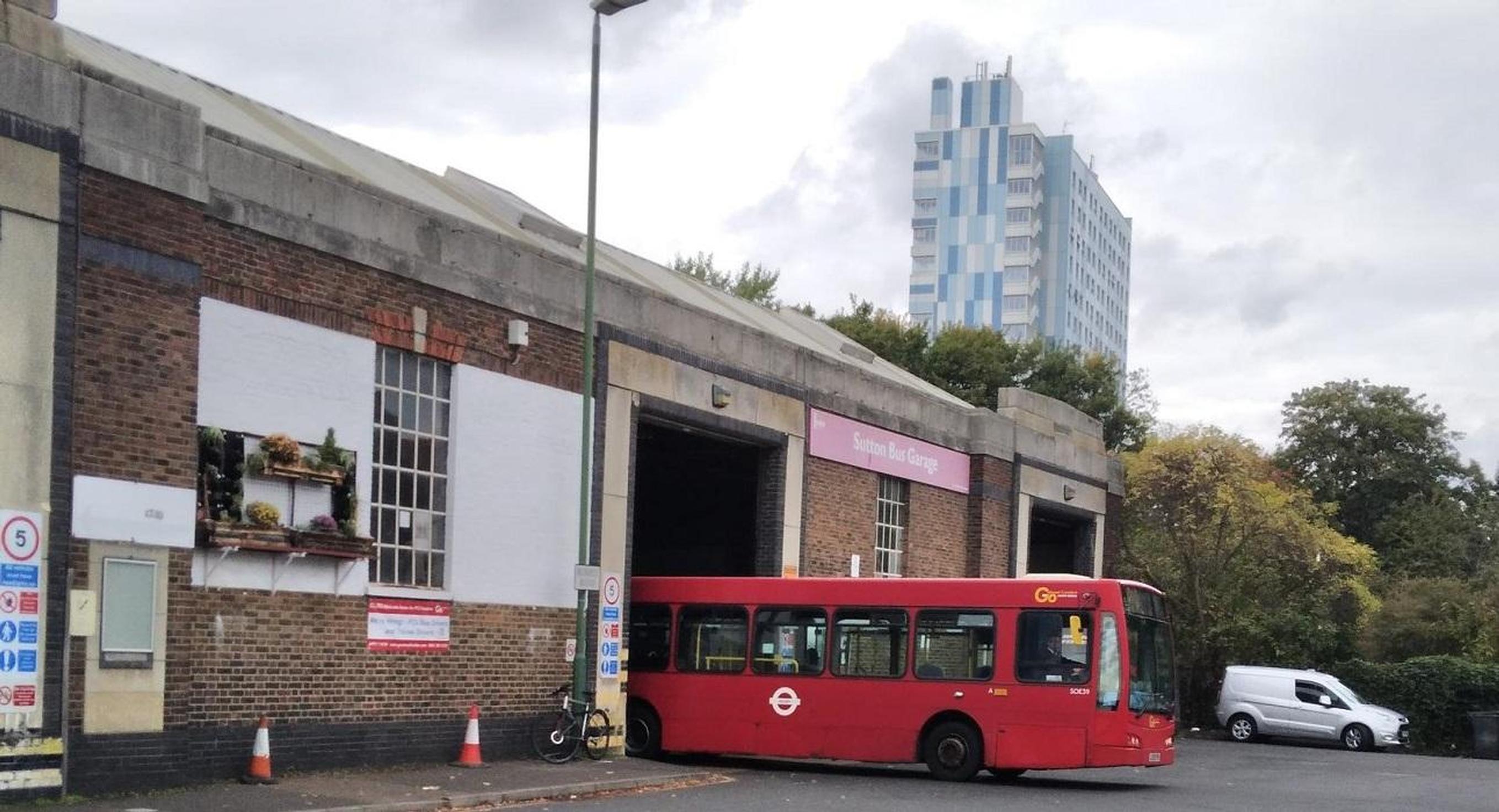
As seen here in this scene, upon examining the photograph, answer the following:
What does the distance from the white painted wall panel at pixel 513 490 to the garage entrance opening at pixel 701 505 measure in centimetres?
381

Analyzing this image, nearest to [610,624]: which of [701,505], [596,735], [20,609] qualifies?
[596,735]

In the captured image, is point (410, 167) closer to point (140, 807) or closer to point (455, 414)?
point (455, 414)

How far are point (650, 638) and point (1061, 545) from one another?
18.7 metres

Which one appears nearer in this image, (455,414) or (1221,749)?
(455,414)

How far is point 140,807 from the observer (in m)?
14.3

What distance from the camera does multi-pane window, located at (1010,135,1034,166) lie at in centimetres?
14275

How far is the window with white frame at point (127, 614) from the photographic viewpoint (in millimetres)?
15227

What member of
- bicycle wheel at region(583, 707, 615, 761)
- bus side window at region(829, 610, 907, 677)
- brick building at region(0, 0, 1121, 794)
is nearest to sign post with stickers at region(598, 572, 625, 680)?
brick building at region(0, 0, 1121, 794)

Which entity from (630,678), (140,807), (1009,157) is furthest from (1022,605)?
(1009,157)

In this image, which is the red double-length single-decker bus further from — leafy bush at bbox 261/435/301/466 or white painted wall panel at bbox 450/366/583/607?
leafy bush at bbox 261/435/301/466

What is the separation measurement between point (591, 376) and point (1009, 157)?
126m

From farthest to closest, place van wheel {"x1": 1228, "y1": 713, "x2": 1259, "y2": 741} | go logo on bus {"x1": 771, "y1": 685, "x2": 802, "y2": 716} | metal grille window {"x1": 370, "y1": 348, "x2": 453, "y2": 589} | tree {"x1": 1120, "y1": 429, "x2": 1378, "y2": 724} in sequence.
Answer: tree {"x1": 1120, "y1": 429, "x2": 1378, "y2": 724}, van wheel {"x1": 1228, "y1": 713, "x2": 1259, "y2": 741}, go logo on bus {"x1": 771, "y1": 685, "x2": 802, "y2": 716}, metal grille window {"x1": 370, "y1": 348, "x2": 453, "y2": 589}

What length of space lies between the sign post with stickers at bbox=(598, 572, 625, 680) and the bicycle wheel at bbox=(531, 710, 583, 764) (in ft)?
4.04

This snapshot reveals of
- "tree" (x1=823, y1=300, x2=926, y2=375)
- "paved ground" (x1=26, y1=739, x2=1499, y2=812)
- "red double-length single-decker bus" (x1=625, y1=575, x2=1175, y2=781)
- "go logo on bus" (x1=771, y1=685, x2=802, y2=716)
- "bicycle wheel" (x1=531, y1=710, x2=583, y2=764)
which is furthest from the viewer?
"tree" (x1=823, y1=300, x2=926, y2=375)
